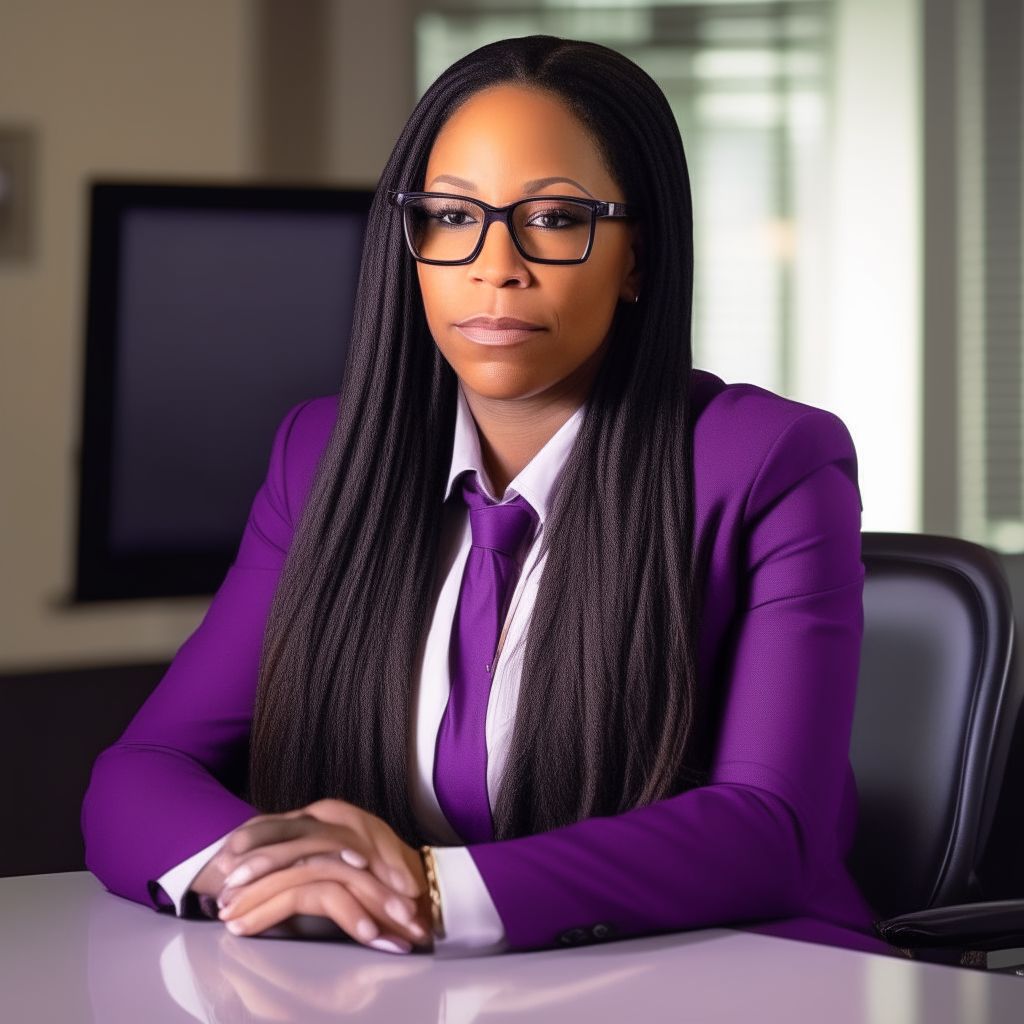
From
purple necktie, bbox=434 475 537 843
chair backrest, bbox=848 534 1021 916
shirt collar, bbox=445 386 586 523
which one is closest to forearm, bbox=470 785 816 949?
purple necktie, bbox=434 475 537 843

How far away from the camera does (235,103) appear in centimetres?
391

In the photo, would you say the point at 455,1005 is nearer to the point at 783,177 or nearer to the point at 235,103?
the point at 235,103

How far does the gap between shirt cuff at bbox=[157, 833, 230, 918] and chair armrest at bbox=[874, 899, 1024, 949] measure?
594 millimetres

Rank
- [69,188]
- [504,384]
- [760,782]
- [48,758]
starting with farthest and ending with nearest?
[69,188] → [48,758] → [504,384] → [760,782]

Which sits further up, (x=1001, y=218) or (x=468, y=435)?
(x=1001, y=218)

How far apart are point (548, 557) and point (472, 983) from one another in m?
0.50

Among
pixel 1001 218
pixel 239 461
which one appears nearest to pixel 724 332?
pixel 1001 218

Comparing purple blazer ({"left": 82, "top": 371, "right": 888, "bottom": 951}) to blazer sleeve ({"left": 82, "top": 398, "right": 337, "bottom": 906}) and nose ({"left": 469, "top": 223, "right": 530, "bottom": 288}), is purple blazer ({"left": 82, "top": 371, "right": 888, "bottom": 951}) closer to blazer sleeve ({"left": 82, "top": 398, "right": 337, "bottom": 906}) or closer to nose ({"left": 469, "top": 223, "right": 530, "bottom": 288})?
blazer sleeve ({"left": 82, "top": 398, "right": 337, "bottom": 906})

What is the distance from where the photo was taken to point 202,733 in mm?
1328

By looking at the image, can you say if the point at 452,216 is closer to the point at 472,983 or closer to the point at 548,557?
the point at 548,557

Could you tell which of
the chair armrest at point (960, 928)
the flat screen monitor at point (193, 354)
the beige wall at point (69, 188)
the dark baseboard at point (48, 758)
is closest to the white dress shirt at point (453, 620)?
the chair armrest at point (960, 928)

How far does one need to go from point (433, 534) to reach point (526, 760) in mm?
252

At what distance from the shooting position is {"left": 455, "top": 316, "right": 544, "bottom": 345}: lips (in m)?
1.22

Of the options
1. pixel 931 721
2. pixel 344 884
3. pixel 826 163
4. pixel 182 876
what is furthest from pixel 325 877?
pixel 826 163
